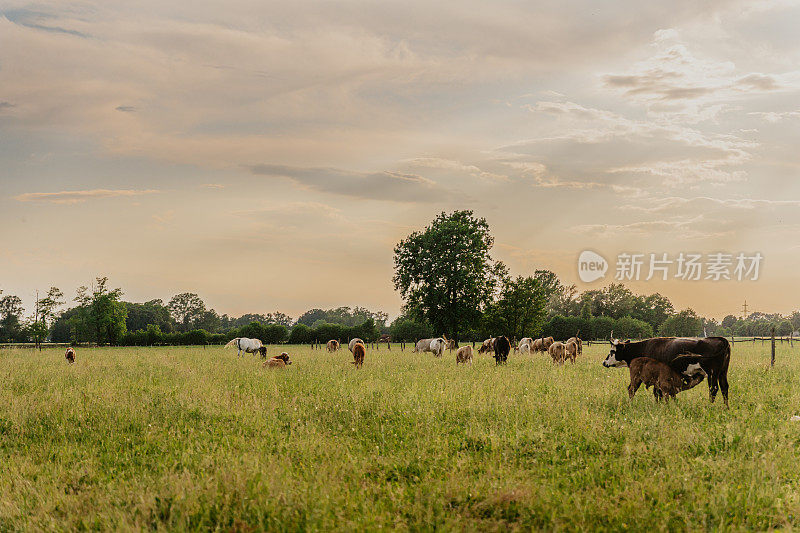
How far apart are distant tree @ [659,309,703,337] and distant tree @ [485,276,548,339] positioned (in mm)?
67703

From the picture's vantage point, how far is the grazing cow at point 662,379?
13.0 metres

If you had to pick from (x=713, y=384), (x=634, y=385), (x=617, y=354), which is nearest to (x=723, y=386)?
(x=713, y=384)

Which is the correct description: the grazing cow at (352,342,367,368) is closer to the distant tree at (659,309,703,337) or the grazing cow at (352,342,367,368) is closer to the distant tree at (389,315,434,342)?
the distant tree at (389,315,434,342)

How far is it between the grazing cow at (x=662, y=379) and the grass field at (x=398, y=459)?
0.42 meters

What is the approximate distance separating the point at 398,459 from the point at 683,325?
122 meters

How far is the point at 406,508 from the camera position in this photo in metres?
6.68

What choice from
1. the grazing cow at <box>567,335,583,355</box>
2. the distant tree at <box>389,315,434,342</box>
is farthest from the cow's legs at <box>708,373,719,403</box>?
the distant tree at <box>389,315,434,342</box>

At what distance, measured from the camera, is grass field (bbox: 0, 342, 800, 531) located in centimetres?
662

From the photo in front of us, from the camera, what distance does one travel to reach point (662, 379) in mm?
13016

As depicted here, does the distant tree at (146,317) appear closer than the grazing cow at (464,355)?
No

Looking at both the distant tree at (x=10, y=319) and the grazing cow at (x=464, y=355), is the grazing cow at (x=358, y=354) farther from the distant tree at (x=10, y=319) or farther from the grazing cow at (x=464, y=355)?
the distant tree at (x=10, y=319)

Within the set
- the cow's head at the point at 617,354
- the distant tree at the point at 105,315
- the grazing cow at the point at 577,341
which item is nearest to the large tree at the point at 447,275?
Answer: the grazing cow at the point at 577,341

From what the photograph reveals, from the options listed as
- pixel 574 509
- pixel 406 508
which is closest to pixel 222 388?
pixel 406 508

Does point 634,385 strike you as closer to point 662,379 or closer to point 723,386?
point 662,379
